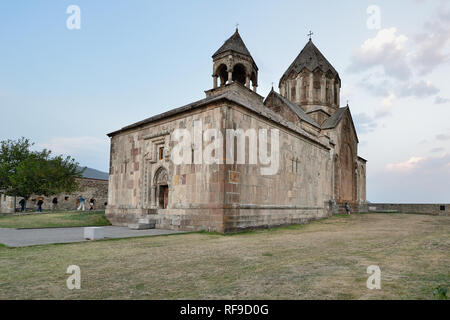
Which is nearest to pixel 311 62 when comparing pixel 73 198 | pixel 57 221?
pixel 57 221

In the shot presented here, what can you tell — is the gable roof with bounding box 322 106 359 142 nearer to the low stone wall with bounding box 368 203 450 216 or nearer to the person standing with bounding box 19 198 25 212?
the low stone wall with bounding box 368 203 450 216

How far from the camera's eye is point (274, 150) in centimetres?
1620

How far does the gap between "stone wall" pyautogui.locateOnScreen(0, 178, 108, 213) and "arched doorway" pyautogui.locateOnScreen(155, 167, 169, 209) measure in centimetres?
2025

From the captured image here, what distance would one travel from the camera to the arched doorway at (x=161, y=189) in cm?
1589

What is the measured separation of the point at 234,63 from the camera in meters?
20.1

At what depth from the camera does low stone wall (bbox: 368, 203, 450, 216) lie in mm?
31638

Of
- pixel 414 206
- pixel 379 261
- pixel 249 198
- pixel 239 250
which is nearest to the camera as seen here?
pixel 379 261

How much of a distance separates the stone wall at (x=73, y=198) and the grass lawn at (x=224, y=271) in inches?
1048

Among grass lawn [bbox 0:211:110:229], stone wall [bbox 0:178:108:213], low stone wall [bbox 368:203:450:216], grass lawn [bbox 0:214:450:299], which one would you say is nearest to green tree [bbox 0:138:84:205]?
stone wall [bbox 0:178:108:213]

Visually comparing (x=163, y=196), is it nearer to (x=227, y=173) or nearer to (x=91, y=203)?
(x=227, y=173)

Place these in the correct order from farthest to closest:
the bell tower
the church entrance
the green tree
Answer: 1. the green tree
2. the bell tower
3. the church entrance
